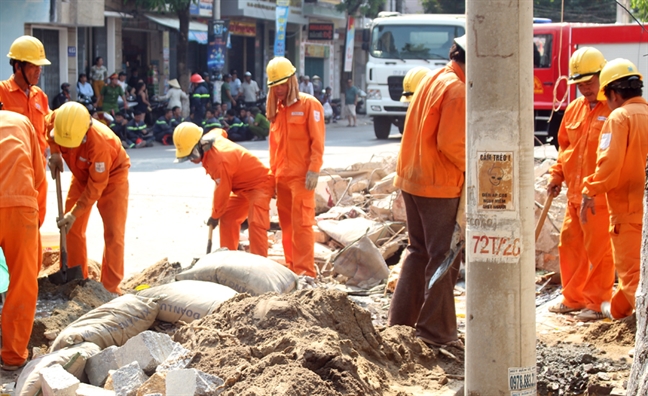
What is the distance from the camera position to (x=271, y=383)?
3.60m

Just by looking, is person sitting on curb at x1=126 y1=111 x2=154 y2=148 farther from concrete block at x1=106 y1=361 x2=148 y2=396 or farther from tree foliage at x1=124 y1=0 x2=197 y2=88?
concrete block at x1=106 y1=361 x2=148 y2=396

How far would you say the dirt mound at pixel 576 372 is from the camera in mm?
4539

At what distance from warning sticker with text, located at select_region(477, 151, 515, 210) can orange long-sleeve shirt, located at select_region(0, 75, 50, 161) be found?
5004 mm

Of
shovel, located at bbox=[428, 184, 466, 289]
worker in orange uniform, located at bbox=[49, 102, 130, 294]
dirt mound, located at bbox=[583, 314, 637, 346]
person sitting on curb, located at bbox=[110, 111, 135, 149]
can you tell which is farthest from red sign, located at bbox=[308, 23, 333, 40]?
shovel, located at bbox=[428, 184, 466, 289]

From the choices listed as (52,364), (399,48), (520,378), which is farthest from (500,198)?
(399,48)

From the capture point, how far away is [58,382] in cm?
391

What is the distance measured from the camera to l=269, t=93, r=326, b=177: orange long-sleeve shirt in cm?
720

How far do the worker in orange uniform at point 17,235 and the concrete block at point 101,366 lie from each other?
2.50ft

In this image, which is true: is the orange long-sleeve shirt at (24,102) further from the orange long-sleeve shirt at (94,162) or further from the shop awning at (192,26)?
the shop awning at (192,26)

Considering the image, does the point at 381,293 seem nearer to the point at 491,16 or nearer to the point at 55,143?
the point at 55,143

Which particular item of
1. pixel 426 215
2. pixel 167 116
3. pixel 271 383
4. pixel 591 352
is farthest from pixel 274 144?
pixel 167 116

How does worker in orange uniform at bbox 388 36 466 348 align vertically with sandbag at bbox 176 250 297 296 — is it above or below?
above

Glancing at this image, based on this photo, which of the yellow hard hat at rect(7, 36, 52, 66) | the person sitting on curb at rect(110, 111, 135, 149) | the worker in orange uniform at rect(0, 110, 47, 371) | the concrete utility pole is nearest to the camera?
the concrete utility pole

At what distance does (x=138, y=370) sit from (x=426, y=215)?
1.78m
